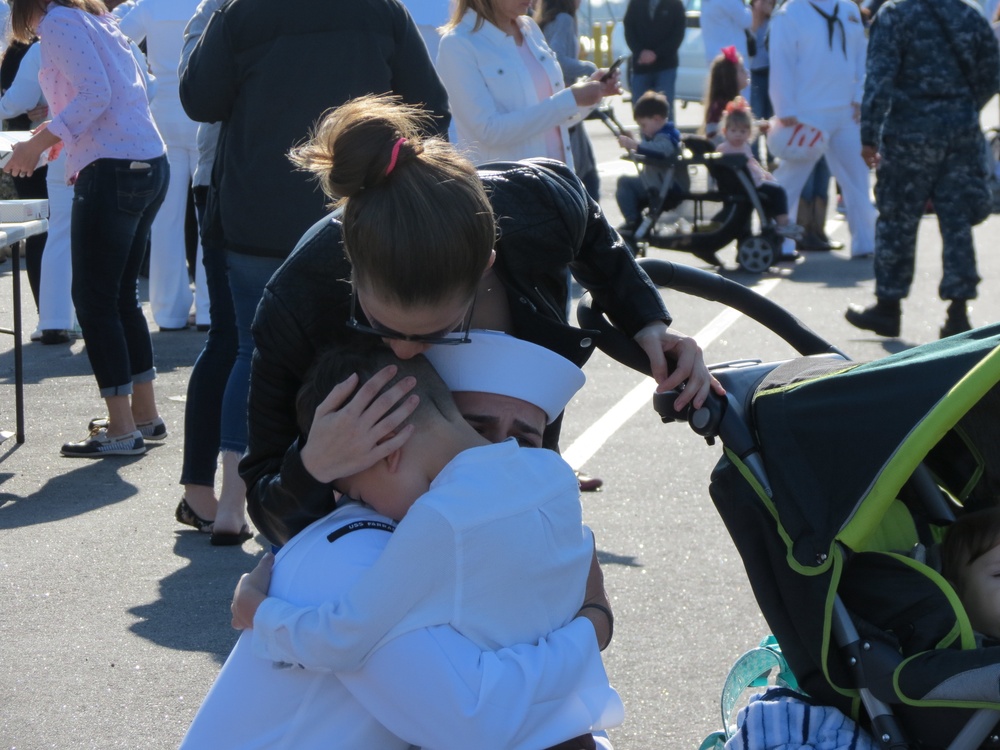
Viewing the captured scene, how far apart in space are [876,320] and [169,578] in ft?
14.9

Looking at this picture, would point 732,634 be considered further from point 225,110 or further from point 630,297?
point 225,110

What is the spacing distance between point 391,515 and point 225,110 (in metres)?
2.19

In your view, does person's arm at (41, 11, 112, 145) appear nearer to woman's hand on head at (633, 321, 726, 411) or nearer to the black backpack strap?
woman's hand on head at (633, 321, 726, 411)

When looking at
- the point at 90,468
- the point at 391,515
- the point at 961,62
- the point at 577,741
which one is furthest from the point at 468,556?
the point at 961,62

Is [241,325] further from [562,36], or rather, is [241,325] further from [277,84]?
[562,36]

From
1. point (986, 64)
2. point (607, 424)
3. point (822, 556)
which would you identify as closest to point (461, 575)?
point (822, 556)

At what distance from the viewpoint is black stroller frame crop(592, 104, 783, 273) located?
980cm

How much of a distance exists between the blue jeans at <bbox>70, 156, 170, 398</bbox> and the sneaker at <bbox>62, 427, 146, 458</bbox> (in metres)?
0.22

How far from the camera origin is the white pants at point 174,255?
24.0 ft

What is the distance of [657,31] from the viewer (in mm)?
14484

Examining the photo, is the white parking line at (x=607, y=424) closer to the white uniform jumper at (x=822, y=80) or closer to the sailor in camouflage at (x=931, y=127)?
the sailor in camouflage at (x=931, y=127)

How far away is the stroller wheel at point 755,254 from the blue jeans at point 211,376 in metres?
5.98

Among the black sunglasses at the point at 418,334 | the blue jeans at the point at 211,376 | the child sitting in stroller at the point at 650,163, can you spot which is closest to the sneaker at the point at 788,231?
the child sitting in stroller at the point at 650,163

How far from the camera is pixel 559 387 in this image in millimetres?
2234
